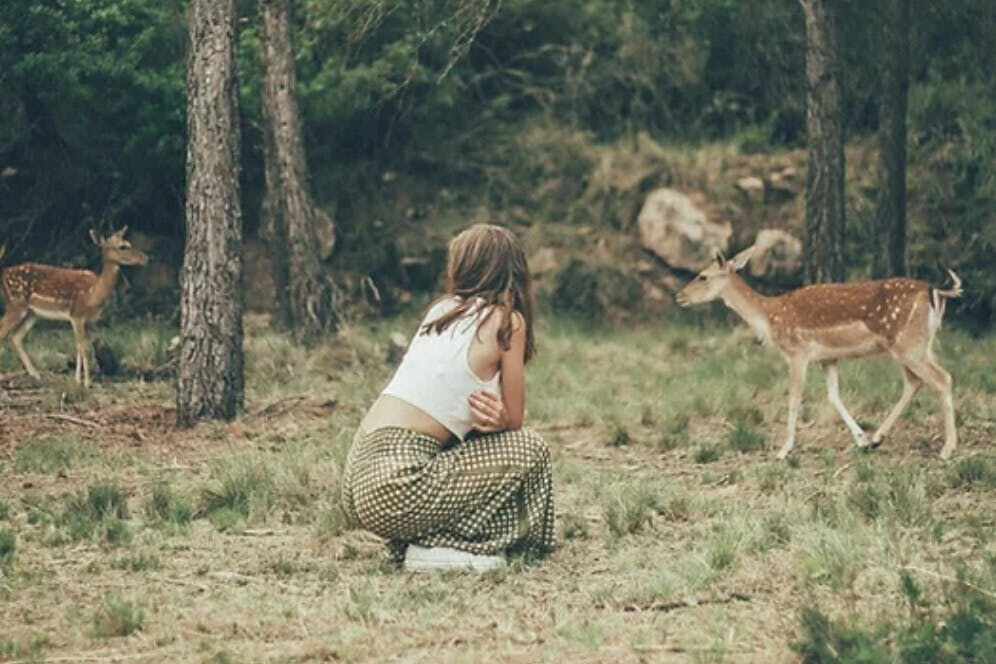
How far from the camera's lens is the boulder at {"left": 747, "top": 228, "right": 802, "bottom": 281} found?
22.2m

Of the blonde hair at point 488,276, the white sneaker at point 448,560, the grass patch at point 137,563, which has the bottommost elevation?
the grass patch at point 137,563

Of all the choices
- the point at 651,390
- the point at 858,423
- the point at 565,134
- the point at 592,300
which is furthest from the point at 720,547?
the point at 565,134

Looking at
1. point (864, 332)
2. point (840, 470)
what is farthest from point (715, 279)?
point (840, 470)

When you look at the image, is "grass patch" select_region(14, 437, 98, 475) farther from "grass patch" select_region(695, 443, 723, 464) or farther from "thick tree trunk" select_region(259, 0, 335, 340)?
"thick tree trunk" select_region(259, 0, 335, 340)

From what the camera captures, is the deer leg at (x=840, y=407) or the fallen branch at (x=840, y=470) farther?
the deer leg at (x=840, y=407)

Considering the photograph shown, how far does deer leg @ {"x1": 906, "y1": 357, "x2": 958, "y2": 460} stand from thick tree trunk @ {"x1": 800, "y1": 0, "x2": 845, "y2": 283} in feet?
11.6

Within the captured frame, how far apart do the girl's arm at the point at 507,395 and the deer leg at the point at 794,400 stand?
Result: 16.2 feet

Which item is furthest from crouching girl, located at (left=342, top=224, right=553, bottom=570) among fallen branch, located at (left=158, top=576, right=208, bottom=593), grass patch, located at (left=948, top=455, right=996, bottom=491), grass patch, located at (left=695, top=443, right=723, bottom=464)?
grass patch, located at (left=695, top=443, right=723, bottom=464)

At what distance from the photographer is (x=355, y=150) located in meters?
24.6

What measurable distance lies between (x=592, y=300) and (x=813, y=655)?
15796 millimetres

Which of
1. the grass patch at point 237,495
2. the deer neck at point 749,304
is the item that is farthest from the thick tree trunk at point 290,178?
the grass patch at point 237,495

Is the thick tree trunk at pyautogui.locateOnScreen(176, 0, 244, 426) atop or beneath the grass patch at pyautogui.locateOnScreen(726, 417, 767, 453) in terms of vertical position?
atop

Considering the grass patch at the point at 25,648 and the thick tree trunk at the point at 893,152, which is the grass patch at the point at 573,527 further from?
the thick tree trunk at the point at 893,152

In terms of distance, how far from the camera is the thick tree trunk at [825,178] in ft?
58.0
